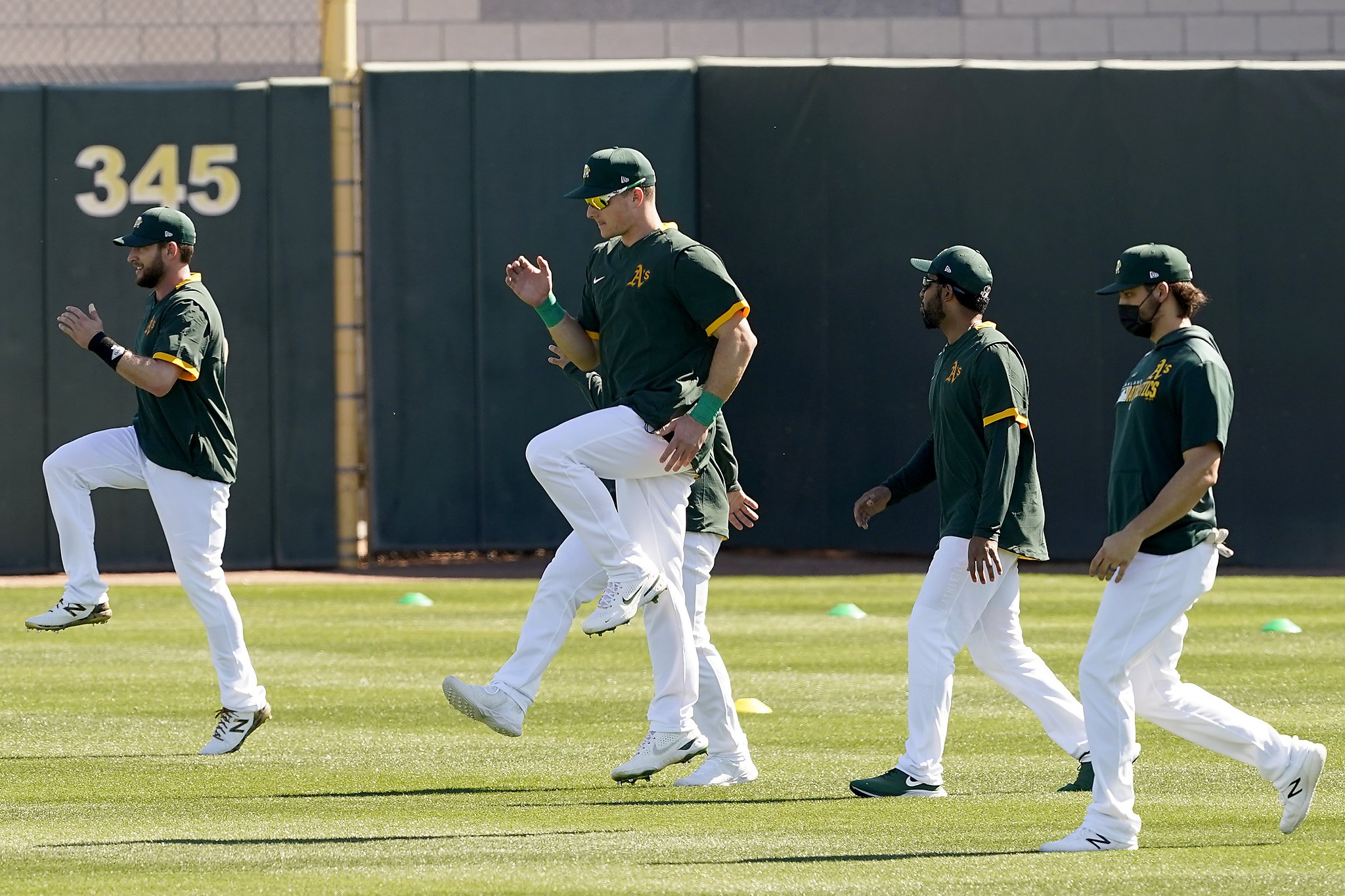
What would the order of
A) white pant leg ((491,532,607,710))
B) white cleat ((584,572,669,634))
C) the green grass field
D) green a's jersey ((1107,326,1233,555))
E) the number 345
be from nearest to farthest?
the green grass field → green a's jersey ((1107,326,1233,555)) → white cleat ((584,572,669,634)) → white pant leg ((491,532,607,710)) → the number 345

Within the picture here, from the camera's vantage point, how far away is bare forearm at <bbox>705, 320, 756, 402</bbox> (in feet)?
22.5

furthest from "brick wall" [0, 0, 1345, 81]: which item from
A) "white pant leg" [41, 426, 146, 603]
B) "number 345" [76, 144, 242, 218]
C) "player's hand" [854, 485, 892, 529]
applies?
"player's hand" [854, 485, 892, 529]

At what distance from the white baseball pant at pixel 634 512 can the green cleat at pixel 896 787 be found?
0.67m

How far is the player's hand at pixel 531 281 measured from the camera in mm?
7184

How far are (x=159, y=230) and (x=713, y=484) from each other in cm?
257

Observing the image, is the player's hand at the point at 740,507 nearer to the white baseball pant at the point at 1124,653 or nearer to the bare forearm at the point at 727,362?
the bare forearm at the point at 727,362

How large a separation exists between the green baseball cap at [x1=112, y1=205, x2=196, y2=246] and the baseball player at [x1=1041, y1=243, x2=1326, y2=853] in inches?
156

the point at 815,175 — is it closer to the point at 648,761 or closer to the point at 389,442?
the point at 389,442

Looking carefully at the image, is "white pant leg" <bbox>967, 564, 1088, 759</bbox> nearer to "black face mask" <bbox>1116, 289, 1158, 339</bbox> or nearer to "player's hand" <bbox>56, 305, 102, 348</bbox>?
"black face mask" <bbox>1116, 289, 1158, 339</bbox>

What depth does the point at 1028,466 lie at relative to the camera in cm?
709

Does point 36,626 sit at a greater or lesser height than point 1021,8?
lesser

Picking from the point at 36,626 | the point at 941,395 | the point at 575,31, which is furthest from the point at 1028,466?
the point at 575,31

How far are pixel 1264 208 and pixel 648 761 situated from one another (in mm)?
11656

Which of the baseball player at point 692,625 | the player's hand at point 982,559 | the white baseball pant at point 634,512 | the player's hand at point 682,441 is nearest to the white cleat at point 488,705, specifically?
the baseball player at point 692,625
